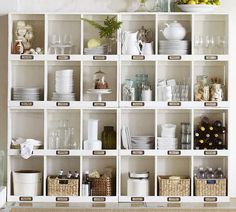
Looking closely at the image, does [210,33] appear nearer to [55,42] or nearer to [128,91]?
[128,91]

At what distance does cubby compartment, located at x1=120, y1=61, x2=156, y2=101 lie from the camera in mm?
5938

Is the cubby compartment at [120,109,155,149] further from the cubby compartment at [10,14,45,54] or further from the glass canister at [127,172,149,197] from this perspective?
the cubby compartment at [10,14,45,54]

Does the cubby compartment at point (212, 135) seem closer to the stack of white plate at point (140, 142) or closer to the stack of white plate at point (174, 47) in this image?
the stack of white plate at point (140, 142)

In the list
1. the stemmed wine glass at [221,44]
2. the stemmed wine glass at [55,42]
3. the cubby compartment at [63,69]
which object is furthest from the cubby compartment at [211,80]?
the stemmed wine glass at [55,42]

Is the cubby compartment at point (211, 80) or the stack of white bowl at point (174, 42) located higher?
the stack of white bowl at point (174, 42)

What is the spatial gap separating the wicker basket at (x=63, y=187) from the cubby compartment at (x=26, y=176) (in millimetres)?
94

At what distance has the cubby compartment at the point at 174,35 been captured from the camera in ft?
19.4

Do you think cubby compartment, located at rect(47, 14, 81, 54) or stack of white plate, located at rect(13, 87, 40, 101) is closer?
stack of white plate, located at rect(13, 87, 40, 101)

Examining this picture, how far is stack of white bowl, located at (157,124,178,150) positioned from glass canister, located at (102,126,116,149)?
394mm

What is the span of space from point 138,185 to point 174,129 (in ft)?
1.93

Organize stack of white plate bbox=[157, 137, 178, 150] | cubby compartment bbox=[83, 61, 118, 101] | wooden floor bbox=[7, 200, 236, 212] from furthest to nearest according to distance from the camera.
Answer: cubby compartment bbox=[83, 61, 118, 101] → stack of white plate bbox=[157, 137, 178, 150] → wooden floor bbox=[7, 200, 236, 212]

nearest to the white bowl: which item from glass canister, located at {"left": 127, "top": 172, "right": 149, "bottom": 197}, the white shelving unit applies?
the white shelving unit

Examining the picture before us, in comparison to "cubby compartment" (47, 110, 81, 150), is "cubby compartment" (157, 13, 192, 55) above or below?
above

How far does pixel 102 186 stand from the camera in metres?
5.91
